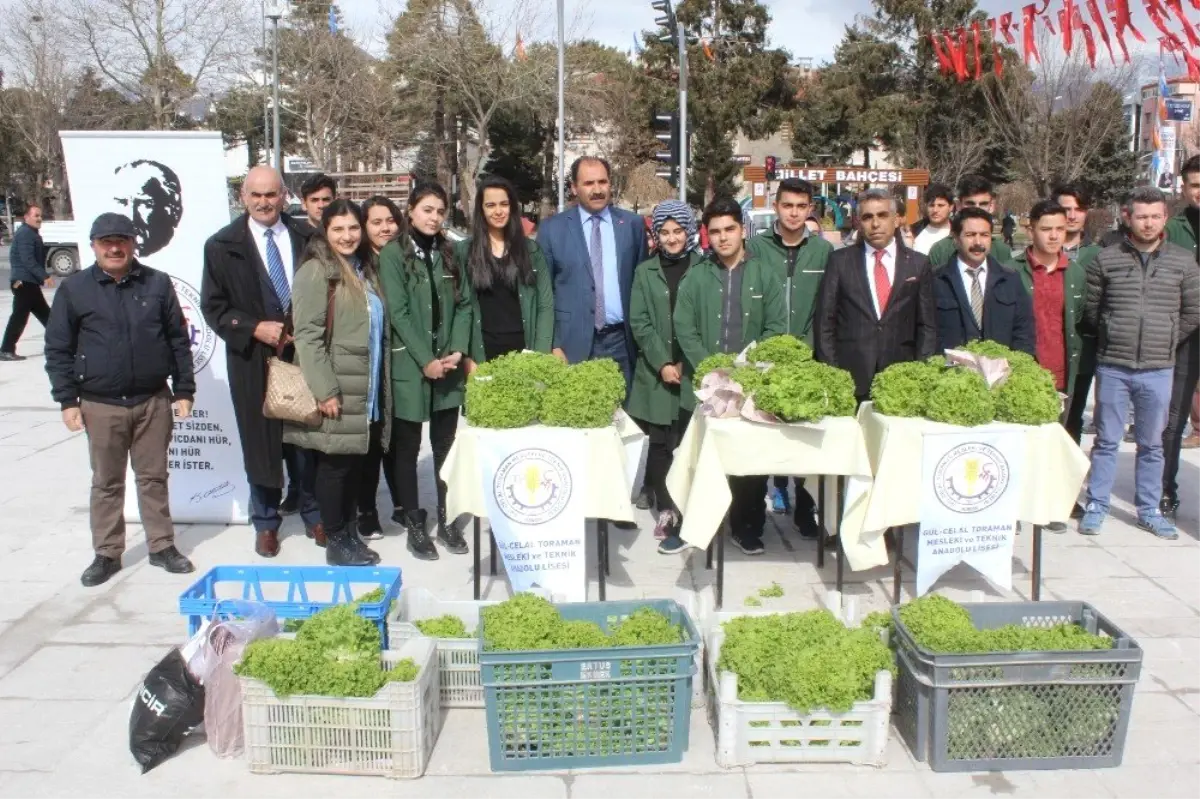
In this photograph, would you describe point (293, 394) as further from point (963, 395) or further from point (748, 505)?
point (963, 395)

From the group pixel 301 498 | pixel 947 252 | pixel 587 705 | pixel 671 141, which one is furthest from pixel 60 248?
pixel 587 705

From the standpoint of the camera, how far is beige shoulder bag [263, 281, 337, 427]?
5.24 metres

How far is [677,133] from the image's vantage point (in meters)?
16.1

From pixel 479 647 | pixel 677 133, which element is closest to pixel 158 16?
pixel 677 133

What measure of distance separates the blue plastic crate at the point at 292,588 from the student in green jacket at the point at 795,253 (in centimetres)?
250

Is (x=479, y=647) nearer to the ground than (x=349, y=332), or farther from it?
nearer to the ground

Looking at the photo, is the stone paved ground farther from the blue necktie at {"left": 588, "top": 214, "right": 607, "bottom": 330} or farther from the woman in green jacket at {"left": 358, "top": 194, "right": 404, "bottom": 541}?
the blue necktie at {"left": 588, "top": 214, "right": 607, "bottom": 330}

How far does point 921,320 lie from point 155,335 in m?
3.92

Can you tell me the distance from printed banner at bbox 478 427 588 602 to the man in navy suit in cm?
146

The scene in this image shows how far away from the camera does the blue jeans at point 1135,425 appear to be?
5934 mm

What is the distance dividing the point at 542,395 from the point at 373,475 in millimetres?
1773

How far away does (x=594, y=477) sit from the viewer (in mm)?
4633

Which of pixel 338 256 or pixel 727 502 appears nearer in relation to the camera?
pixel 727 502

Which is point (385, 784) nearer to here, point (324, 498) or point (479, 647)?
point (479, 647)
